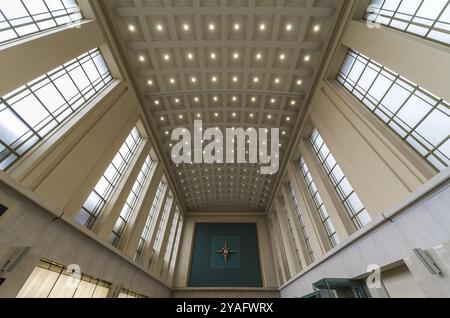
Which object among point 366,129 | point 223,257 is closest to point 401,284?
point 366,129

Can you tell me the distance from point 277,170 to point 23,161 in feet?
73.8

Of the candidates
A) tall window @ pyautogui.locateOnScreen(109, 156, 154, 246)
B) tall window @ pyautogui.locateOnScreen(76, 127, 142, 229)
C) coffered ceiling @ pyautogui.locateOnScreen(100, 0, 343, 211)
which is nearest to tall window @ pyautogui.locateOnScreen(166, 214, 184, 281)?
tall window @ pyautogui.locateOnScreen(109, 156, 154, 246)

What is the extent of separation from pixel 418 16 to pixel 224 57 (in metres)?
11.9

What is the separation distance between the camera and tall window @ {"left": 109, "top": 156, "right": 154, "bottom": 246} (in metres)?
13.8

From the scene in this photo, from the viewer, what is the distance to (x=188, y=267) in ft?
90.3

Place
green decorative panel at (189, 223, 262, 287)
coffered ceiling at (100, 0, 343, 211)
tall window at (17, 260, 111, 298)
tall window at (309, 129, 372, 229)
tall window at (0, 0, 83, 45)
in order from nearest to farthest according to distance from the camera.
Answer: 1. tall window at (17, 260, 111, 298)
2. tall window at (0, 0, 83, 45)
3. tall window at (309, 129, 372, 229)
4. coffered ceiling at (100, 0, 343, 211)
5. green decorative panel at (189, 223, 262, 287)

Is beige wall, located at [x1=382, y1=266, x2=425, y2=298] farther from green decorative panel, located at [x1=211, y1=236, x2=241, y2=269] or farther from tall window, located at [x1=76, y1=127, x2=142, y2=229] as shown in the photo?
A: green decorative panel, located at [x1=211, y1=236, x2=241, y2=269]

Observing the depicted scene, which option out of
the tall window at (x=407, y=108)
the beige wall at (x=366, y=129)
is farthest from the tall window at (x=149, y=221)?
the tall window at (x=407, y=108)

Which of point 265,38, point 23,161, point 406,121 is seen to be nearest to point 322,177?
point 406,121

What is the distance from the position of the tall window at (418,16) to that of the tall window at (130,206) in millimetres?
19869

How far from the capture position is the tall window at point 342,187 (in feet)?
38.2

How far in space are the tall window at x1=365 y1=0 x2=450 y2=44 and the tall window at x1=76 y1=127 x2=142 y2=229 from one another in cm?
1846

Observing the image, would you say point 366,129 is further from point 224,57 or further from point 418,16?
point 224,57

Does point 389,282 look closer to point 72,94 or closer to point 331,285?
point 331,285
